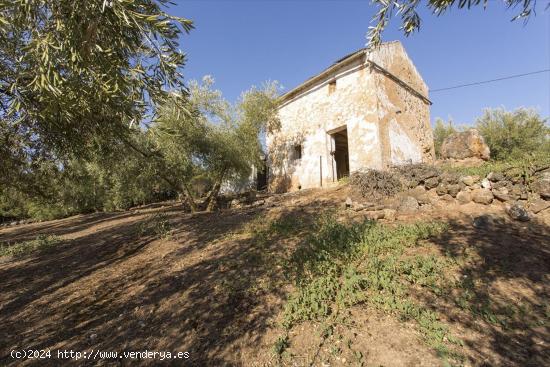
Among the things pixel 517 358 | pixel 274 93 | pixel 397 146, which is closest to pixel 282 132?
pixel 274 93

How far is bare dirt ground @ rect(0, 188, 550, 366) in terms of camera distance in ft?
11.1

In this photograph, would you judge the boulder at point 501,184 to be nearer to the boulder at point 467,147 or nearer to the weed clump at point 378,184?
the weed clump at point 378,184

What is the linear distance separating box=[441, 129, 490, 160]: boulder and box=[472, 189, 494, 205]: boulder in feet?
20.9

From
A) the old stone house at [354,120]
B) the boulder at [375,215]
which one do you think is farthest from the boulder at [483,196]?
the old stone house at [354,120]

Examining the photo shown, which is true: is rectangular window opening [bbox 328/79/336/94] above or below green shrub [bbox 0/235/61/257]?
above

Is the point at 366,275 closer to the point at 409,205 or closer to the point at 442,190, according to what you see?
the point at 409,205

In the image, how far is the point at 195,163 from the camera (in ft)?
39.6

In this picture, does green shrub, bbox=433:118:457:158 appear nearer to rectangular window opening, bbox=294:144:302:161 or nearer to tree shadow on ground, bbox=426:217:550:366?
rectangular window opening, bbox=294:144:302:161

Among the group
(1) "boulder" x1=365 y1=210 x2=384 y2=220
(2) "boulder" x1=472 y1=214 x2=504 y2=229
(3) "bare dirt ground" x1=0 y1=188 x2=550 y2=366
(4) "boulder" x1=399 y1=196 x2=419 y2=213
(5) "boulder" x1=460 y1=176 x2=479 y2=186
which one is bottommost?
(3) "bare dirt ground" x1=0 y1=188 x2=550 y2=366

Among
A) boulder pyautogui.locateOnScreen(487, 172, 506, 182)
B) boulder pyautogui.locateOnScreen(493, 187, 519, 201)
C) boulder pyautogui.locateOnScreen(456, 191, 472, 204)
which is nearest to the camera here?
boulder pyautogui.locateOnScreen(493, 187, 519, 201)

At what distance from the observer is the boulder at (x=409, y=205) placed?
751 cm

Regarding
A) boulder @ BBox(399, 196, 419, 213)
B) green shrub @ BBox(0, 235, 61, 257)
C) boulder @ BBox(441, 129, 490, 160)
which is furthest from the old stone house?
green shrub @ BBox(0, 235, 61, 257)

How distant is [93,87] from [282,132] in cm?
1346

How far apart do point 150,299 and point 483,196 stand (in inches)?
304
